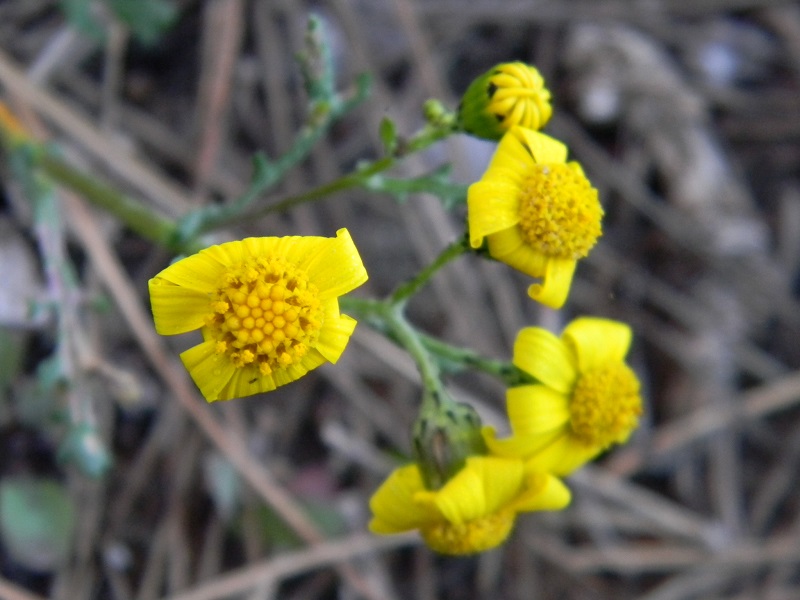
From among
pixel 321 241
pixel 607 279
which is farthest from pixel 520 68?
pixel 607 279

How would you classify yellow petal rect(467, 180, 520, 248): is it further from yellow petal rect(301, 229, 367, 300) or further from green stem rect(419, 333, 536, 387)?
green stem rect(419, 333, 536, 387)

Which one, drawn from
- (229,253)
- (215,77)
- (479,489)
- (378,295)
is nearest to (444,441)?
(479,489)

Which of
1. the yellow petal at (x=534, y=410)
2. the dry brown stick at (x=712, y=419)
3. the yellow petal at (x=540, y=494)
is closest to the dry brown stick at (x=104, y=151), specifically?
the yellow petal at (x=534, y=410)

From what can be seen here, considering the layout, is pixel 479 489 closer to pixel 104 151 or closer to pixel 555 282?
pixel 555 282

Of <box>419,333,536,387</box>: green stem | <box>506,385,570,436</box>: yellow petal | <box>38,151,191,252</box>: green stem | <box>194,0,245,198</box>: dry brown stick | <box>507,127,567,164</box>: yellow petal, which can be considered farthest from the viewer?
<box>194,0,245,198</box>: dry brown stick

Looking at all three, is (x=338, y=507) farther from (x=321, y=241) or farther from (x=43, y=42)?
(x=43, y=42)

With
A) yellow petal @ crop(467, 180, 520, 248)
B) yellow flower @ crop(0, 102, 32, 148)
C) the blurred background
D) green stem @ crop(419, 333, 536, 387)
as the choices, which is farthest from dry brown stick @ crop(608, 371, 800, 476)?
yellow flower @ crop(0, 102, 32, 148)
